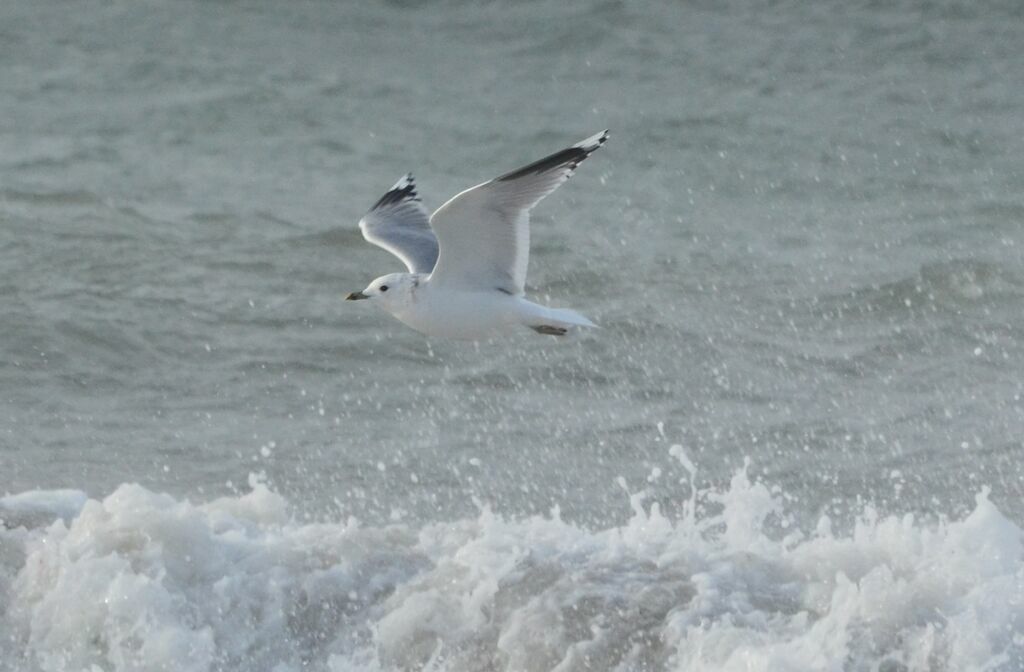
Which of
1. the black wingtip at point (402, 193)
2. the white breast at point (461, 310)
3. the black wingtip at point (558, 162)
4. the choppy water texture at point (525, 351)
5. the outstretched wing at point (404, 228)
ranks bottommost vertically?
the choppy water texture at point (525, 351)

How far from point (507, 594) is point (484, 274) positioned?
1.54 m

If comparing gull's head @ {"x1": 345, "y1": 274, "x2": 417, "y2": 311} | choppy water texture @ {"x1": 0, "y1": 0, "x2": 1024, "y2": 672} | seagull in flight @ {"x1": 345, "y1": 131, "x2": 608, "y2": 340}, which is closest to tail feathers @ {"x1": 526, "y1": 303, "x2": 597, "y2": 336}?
seagull in flight @ {"x1": 345, "y1": 131, "x2": 608, "y2": 340}

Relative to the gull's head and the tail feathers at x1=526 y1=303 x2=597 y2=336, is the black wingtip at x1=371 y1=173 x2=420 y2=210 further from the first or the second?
the tail feathers at x1=526 y1=303 x2=597 y2=336

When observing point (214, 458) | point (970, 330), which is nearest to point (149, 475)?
point (214, 458)

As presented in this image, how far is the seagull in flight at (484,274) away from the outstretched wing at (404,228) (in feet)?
1.01

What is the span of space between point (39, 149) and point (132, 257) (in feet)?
8.02

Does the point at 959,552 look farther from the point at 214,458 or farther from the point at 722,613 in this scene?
the point at 214,458

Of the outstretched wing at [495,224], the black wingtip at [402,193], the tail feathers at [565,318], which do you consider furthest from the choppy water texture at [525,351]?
the black wingtip at [402,193]

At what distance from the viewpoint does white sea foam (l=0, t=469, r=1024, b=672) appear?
18.9ft

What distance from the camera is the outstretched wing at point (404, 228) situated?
7.73m

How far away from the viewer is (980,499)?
6.25 metres

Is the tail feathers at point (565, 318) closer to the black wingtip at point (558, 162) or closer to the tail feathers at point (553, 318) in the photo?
the tail feathers at point (553, 318)

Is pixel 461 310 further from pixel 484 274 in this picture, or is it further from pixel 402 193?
pixel 402 193

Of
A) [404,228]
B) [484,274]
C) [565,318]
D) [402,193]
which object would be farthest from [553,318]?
[402,193]
